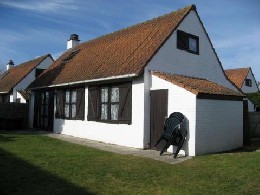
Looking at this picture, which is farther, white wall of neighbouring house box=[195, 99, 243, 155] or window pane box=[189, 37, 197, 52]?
window pane box=[189, 37, 197, 52]

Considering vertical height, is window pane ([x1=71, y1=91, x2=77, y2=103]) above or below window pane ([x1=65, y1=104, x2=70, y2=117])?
above

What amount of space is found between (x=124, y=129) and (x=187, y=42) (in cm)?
545

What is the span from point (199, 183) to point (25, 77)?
2658 centimetres

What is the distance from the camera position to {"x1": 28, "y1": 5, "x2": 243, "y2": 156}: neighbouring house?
485 inches

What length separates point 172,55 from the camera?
14977 mm

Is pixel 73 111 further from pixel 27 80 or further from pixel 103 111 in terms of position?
pixel 27 80

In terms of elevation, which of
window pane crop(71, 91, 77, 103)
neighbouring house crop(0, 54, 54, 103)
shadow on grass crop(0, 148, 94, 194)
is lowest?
shadow on grass crop(0, 148, 94, 194)

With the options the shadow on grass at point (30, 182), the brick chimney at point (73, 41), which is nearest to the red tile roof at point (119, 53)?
the brick chimney at point (73, 41)

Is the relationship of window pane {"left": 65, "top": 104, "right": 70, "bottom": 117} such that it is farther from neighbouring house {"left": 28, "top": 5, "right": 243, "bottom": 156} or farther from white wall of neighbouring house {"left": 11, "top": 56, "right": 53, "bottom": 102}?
white wall of neighbouring house {"left": 11, "top": 56, "right": 53, "bottom": 102}

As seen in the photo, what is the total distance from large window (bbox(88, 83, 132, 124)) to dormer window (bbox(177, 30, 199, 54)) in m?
3.55

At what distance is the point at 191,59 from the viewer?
1617cm

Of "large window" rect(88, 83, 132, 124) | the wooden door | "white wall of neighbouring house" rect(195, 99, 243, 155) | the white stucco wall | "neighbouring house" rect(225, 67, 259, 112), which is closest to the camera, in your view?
"white wall of neighbouring house" rect(195, 99, 243, 155)

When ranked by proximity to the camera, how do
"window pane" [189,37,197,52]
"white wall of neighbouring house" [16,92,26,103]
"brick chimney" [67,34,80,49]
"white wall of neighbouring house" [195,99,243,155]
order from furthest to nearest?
"white wall of neighbouring house" [16,92,26,103] < "brick chimney" [67,34,80,49] < "window pane" [189,37,197,52] < "white wall of neighbouring house" [195,99,243,155]

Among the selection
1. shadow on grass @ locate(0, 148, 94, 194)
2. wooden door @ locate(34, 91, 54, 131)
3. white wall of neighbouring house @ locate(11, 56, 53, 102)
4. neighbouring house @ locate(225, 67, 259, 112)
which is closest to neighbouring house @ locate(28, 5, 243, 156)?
wooden door @ locate(34, 91, 54, 131)
